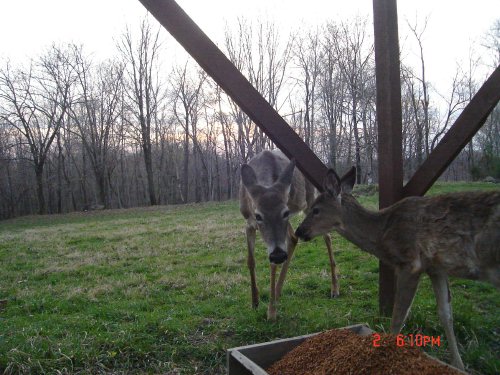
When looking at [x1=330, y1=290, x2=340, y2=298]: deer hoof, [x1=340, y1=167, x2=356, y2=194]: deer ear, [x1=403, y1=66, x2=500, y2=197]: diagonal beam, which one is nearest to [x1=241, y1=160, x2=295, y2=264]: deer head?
[x1=340, y1=167, x2=356, y2=194]: deer ear

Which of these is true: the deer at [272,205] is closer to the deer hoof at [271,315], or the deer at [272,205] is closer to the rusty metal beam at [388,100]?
the deer hoof at [271,315]

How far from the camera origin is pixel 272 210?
4812 millimetres

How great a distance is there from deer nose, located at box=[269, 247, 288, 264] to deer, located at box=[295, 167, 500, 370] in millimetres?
629

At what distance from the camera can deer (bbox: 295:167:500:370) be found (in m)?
3.31

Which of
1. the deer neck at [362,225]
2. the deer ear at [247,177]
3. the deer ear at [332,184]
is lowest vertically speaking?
the deer neck at [362,225]

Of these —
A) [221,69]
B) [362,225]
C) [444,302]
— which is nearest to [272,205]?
[362,225]

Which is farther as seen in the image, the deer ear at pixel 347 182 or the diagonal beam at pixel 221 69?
the deer ear at pixel 347 182

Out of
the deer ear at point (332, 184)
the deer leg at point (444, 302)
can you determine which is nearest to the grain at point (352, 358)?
the deer leg at point (444, 302)

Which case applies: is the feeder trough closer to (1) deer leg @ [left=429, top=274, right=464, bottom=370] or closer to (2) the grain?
(2) the grain

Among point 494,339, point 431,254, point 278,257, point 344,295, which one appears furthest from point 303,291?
point 431,254

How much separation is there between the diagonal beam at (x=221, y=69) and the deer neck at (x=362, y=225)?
802 mm

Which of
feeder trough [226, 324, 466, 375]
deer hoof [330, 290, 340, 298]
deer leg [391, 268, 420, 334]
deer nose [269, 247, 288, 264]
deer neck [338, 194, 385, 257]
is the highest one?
deer neck [338, 194, 385, 257]

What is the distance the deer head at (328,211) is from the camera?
14.6 ft

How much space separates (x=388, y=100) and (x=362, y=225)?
4.30ft
